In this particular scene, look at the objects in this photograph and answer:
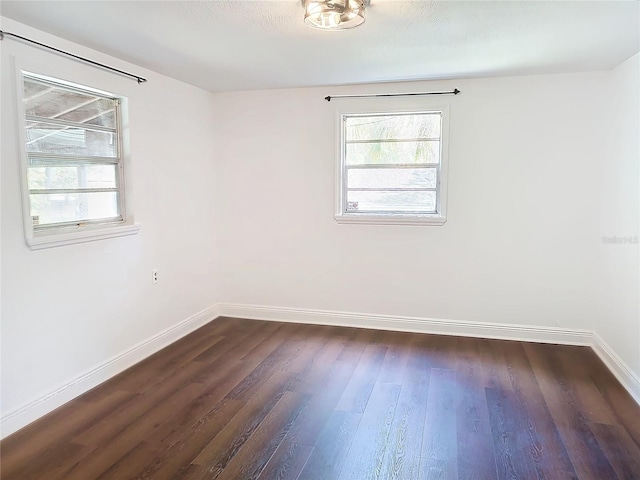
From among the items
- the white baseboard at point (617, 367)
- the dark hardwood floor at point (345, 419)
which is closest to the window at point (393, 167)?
the dark hardwood floor at point (345, 419)

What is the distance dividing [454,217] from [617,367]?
5.42 feet

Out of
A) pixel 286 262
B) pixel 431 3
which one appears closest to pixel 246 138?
pixel 286 262

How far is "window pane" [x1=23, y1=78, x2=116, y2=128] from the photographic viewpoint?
2605 mm

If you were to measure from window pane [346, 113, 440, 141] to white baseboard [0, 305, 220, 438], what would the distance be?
2334 millimetres

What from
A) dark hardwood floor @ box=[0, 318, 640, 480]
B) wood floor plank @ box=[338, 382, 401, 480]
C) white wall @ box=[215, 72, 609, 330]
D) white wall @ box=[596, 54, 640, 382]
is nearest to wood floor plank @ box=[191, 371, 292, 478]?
dark hardwood floor @ box=[0, 318, 640, 480]

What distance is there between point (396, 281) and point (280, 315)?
1240 mm

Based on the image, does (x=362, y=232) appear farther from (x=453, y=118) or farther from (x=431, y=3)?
(x=431, y=3)

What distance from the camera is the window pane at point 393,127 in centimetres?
399

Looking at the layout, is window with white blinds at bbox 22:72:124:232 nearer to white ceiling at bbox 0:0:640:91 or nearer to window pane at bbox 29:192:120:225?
window pane at bbox 29:192:120:225

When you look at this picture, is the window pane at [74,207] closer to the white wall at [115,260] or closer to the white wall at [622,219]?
the white wall at [115,260]

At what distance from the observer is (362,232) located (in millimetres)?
4180

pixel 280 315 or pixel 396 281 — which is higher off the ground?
pixel 396 281

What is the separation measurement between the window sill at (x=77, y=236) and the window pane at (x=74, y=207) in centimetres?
12

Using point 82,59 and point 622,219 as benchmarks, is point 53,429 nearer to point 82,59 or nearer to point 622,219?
point 82,59
